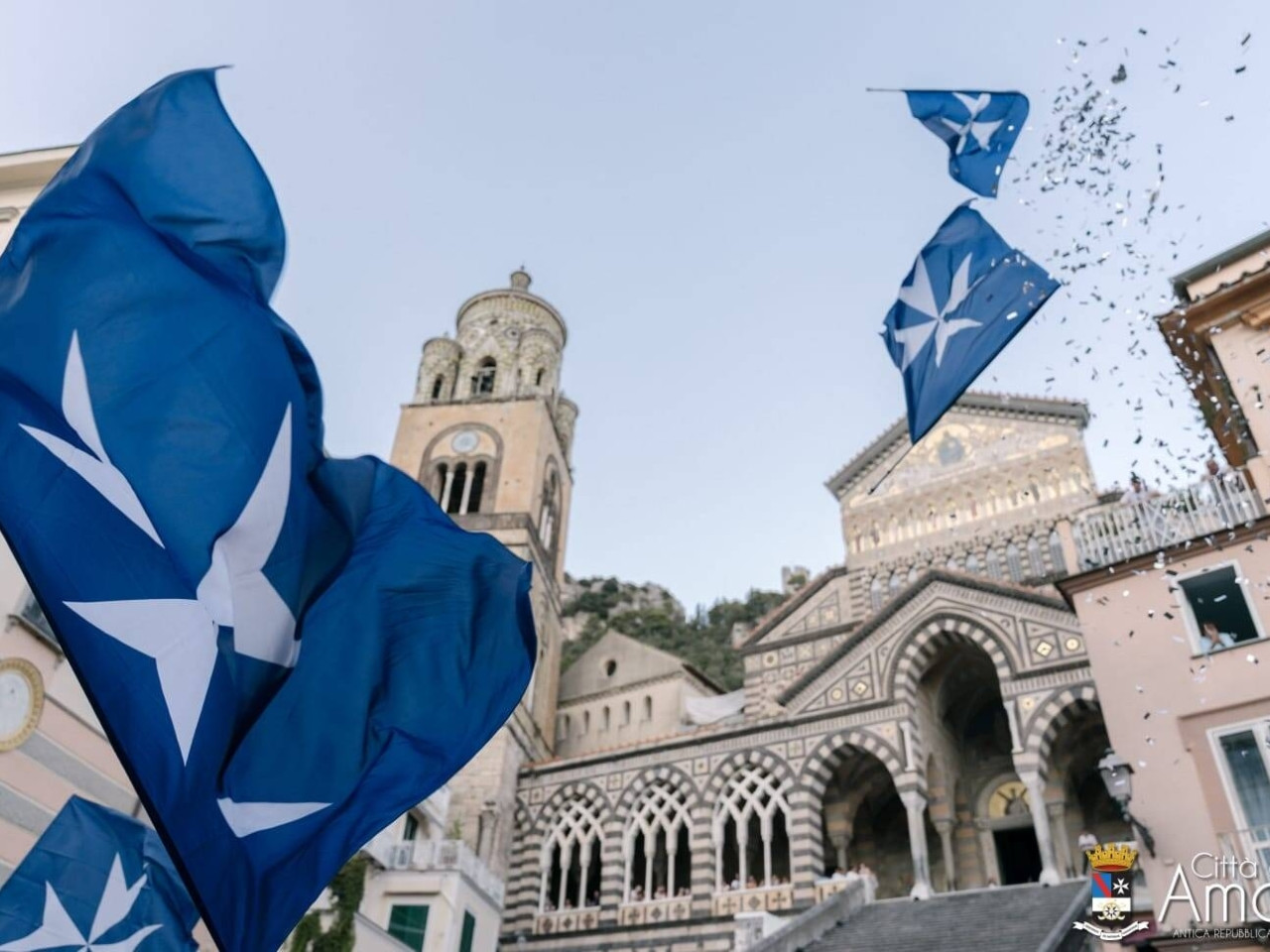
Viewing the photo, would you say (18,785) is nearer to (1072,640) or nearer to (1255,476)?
(1255,476)

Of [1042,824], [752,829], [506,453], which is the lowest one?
[1042,824]

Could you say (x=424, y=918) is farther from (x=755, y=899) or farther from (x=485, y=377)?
(x=485, y=377)

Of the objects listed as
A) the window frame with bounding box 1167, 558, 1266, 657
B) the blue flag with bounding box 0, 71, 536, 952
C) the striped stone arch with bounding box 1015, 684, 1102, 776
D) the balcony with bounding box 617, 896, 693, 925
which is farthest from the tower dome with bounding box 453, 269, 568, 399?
the blue flag with bounding box 0, 71, 536, 952

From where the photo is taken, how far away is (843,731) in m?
23.9

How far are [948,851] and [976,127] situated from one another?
703 inches

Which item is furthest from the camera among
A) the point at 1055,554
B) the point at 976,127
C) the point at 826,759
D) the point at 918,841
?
the point at 1055,554

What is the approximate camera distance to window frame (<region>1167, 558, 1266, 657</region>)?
12.8m

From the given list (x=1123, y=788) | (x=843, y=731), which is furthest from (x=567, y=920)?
(x=1123, y=788)

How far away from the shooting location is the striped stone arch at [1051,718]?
20844 mm

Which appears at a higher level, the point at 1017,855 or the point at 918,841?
the point at 1017,855

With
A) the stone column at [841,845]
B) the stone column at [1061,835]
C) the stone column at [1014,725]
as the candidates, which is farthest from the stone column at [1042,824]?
the stone column at [841,845]

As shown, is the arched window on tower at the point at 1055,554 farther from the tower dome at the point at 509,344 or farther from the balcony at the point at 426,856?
the tower dome at the point at 509,344

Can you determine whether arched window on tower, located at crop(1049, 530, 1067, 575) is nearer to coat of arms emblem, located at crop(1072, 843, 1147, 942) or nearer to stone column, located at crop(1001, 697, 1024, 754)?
stone column, located at crop(1001, 697, 1024, 754)

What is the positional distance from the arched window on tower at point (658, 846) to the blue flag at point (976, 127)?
789 inches
